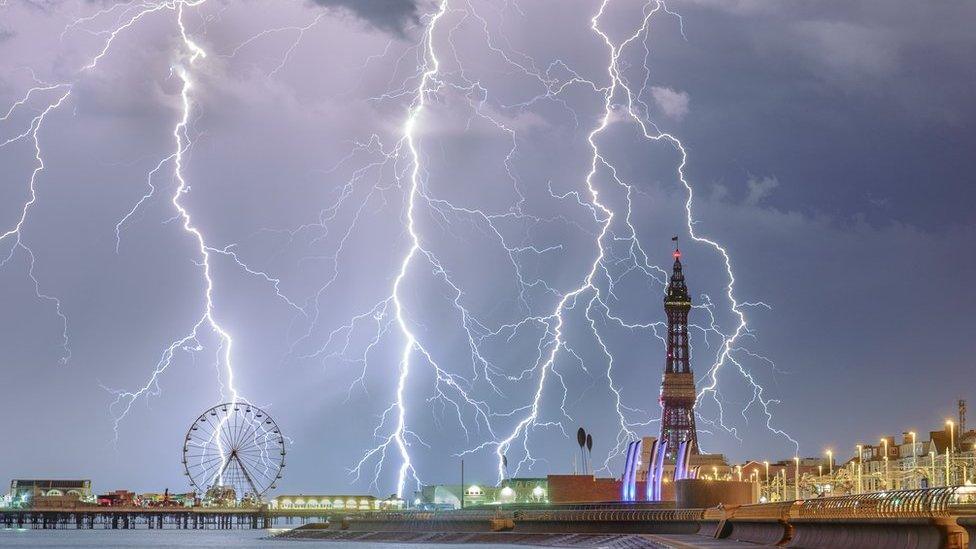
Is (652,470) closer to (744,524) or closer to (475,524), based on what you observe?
(475,524)

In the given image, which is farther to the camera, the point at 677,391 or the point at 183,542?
the point at 677,391

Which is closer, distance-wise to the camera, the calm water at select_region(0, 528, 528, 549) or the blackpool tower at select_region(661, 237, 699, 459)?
the calm water at select_region(0, 528, 528, 549)

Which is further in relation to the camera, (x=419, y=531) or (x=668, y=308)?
(x=668, y=308)

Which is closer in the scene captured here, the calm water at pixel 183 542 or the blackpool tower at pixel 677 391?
the calm water at pixel 183 542

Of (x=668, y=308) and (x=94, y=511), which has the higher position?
(x=668, y=308)

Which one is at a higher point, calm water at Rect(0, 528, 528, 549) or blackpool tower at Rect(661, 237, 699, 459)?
blackpool tower at Rect(661, 237, 699, 459)

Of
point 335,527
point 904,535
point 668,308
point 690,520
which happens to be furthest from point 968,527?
point 668,308

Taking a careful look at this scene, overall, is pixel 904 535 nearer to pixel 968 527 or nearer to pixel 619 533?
pixel 968 527

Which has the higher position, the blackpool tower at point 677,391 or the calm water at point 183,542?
the blackpool tower at point 677,391

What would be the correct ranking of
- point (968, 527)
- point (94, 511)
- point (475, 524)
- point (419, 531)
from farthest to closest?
point (94, 511), point (419, 531), point (475, 524), point (968, 527)

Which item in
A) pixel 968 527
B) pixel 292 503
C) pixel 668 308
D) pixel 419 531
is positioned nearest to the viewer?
pixel 968 527
